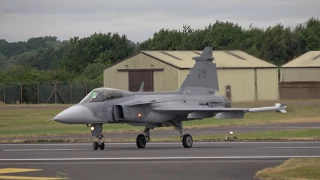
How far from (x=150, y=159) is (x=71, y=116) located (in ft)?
16.9

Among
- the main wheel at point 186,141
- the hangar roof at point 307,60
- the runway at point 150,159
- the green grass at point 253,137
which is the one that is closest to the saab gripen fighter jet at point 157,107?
the main wheel at point 186,141

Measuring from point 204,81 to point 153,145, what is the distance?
337cm

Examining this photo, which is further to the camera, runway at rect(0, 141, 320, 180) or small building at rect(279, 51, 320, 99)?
small building at rect(279, 51, 320, 99)

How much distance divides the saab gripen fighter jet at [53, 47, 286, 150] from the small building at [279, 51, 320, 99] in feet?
131

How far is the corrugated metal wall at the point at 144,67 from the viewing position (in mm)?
69750

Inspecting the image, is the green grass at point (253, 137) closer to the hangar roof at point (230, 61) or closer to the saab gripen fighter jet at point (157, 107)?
the saab gripen fighter jet at point (157, 107)

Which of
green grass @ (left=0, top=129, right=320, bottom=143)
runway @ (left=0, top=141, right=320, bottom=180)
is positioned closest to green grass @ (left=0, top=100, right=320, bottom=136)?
green grass @ (left=0, top=129, right=320, bottom=143)

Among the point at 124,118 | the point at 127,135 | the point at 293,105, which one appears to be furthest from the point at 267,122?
the point at 124,118

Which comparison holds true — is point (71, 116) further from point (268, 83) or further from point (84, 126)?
point (268, 83)

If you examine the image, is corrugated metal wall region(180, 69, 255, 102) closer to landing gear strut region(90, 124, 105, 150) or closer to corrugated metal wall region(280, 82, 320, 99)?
corrugated metal wall region(280, 82, 320, 99)

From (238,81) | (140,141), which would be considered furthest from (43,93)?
(140,141)

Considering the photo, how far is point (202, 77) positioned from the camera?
33719 mm

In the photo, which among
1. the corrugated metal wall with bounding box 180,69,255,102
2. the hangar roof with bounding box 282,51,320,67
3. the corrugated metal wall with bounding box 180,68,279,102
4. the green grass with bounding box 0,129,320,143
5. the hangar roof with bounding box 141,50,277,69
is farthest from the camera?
the hangar roof with bounding box 282,51,320,67

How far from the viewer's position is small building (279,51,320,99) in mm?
73750
